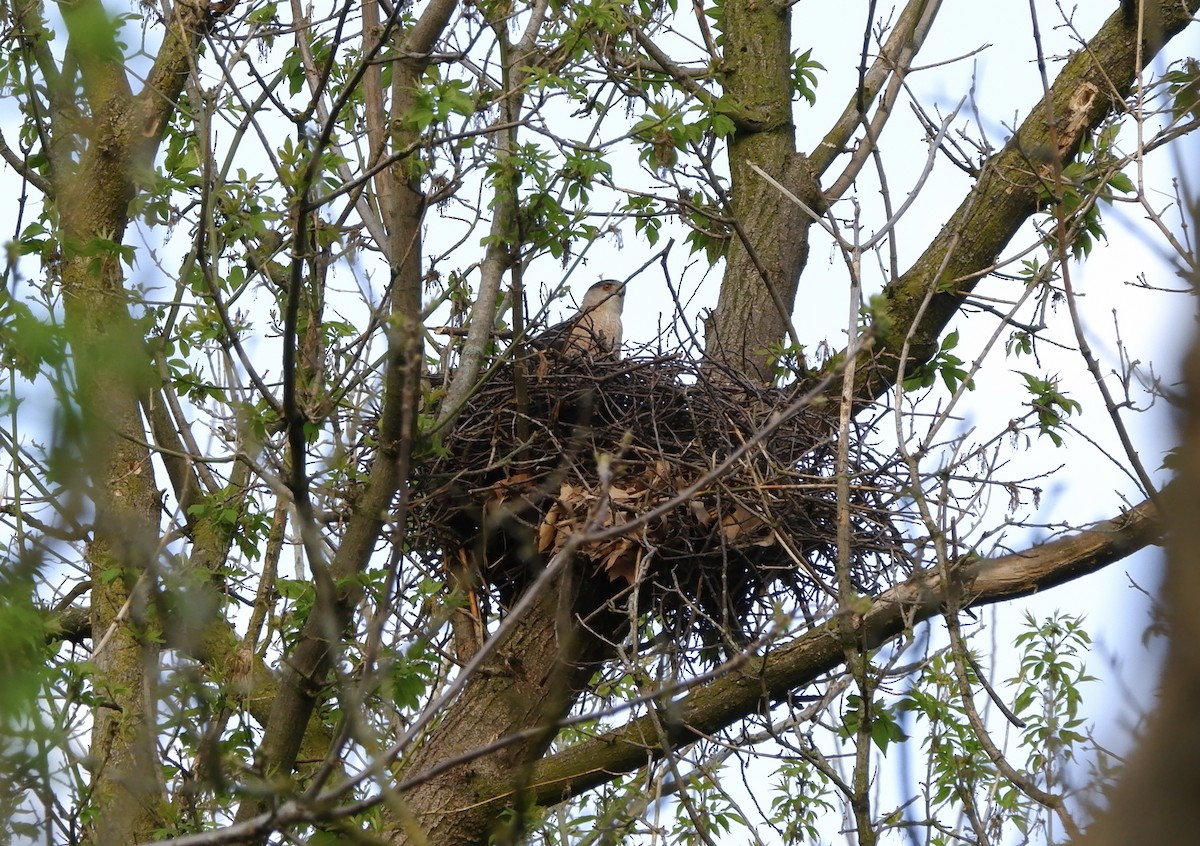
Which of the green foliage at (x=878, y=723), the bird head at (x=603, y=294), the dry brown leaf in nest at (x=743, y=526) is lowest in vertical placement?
the green foliage at (x=878, y=723)

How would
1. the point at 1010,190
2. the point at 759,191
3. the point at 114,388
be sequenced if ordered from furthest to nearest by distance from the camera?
the point at 759,191 < the point at 1010,190 < the point at 114,388

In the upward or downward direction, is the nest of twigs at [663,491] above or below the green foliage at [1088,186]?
below

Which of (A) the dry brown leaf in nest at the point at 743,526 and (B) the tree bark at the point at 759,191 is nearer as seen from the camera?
(A) the dry brown leaf in nest at the point at 743,526

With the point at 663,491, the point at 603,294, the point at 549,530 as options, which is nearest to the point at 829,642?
the point at 663,491

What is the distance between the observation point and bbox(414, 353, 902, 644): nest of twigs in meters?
4.25

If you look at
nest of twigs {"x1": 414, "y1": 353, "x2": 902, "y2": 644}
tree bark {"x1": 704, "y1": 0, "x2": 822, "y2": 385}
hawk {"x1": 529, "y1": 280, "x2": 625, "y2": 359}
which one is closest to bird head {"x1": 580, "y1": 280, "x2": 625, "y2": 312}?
tree bark {"x1": 704, "y1": 0, "x2": 822, "y2": 385}

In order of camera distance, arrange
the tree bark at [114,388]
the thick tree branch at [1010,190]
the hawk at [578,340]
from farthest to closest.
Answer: the thick tree branch at [1010,190] → the hawk at [578,340] → the tree bark at [114,388]

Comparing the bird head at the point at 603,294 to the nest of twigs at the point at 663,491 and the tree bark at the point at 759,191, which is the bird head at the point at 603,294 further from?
the nest of twigs at the point at 663,491

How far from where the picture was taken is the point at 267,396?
323cm

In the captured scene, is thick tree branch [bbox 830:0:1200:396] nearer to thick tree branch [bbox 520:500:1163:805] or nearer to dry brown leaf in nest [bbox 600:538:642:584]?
thick tree branch [bbox 520:500:1163:805]

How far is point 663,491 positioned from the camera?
427cm

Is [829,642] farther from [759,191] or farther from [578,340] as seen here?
[759,191]

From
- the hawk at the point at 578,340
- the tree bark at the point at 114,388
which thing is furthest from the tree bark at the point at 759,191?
the tree bark at the point at 114,388

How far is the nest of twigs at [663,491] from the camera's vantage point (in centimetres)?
425
